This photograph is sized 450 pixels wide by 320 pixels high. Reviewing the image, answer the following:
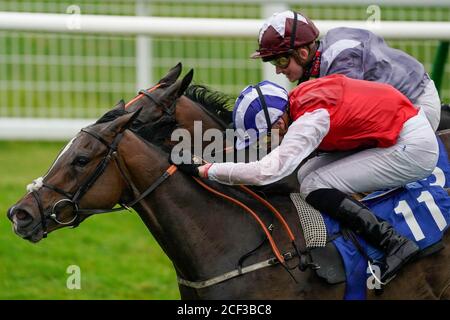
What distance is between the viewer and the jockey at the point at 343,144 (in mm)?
4891

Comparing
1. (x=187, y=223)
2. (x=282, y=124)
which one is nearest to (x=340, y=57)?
(x=282, y=124)

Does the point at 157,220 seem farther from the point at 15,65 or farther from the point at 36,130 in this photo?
the point at 15,65

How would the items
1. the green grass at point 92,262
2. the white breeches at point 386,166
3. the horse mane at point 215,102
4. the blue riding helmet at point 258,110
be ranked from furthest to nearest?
the green grass at point 92,262 → the horse mane at point 215,102 → the white breeches at point 386,166 → the blue riding helmet at point 258,110

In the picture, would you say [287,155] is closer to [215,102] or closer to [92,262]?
[215,102]

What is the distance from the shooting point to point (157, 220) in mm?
5047

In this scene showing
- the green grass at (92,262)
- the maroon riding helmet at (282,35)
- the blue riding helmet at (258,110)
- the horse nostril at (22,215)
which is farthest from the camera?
the green grass at (92,262)

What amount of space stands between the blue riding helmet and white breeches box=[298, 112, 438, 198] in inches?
15.1

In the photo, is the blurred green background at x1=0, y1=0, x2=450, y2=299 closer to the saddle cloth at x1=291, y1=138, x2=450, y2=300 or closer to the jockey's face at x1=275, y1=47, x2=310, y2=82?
the jockey's face at x1=275, y1=47, x2=310, y2=82

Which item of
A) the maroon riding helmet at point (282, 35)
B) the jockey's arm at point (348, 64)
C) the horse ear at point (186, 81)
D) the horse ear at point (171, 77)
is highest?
the maroon riding helmet at point (282, 35)

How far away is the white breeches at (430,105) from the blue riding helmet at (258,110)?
3.47ft

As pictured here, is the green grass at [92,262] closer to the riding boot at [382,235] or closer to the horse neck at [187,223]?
the horse neck at [187,223]

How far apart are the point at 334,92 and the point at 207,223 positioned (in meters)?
0.86

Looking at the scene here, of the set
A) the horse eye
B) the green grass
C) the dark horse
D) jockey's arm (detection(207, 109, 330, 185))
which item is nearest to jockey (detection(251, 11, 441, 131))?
jockey's arm (detection(207, 109, 330, 185))

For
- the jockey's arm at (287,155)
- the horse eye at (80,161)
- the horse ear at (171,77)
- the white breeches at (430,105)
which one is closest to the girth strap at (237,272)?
the jockey's arm at (287,155)
